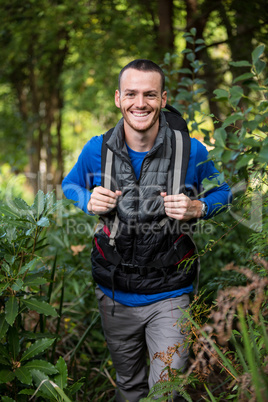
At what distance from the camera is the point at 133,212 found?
2.52 metres

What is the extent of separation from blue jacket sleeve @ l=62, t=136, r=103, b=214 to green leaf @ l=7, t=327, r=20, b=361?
2.71 ft

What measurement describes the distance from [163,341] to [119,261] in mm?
530

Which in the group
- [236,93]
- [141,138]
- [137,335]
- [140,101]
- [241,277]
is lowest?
[137,335]

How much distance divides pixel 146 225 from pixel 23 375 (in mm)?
1044

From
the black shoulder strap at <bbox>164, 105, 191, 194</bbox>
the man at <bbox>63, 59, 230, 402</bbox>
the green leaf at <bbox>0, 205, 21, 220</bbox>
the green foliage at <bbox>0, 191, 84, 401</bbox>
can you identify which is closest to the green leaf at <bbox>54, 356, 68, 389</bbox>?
the green foliage at <bbox>0, 191, 84, 401</bbox>

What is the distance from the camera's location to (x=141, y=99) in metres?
2.52

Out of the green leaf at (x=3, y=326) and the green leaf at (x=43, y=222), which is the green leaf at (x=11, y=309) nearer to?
the green leaf at (x=3, y=326)

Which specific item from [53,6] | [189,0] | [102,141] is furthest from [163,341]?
[53,6]

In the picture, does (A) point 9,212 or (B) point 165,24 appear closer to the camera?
(A) point 9,212

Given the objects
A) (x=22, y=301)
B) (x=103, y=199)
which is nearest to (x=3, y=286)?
(x=22, y=301)

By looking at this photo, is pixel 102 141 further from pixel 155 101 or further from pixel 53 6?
pixel 53 6

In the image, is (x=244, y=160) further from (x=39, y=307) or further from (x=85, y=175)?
(x=85, y=175)

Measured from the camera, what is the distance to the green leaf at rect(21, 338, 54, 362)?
86.0 inches

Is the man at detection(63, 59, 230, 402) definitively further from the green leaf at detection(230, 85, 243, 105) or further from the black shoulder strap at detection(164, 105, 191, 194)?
the green leaf at detection(230, 85, 243, 105)
